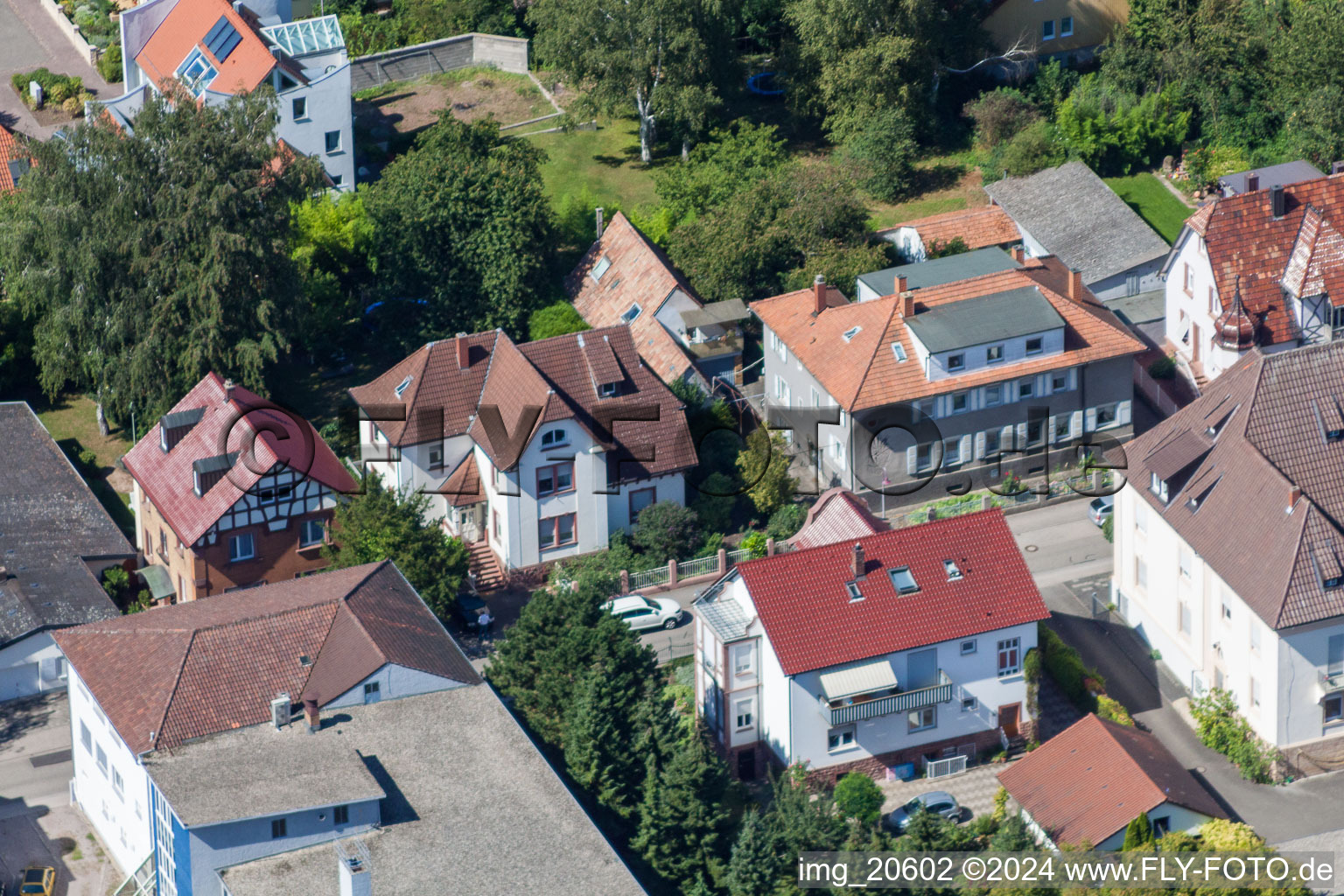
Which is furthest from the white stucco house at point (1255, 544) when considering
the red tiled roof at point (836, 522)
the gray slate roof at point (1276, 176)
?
the gray slate roof at point (1276, 176)

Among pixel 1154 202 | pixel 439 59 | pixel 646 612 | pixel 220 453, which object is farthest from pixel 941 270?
pixel 439 59

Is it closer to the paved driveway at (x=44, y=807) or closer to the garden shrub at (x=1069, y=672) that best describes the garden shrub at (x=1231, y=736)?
the garden shrub at (x=1069, y=672)

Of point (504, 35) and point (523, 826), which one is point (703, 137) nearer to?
point (504, 35)

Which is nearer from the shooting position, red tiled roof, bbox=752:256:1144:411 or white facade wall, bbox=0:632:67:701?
white facade wall, bbox=0:632:67:701

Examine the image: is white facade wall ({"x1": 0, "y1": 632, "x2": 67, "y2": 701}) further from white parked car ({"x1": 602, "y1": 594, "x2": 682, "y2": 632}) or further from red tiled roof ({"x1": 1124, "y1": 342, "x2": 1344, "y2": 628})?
red tiled roof ({"x1": 1124, "y1": 342, "x2": 1344, "y2": 628})

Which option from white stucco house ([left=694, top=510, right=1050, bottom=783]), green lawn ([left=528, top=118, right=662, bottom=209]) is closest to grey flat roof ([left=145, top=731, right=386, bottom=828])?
white stucco house ([left=694, top=510, right=1050, bottom=783])

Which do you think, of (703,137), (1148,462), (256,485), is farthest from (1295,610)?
(703,137)

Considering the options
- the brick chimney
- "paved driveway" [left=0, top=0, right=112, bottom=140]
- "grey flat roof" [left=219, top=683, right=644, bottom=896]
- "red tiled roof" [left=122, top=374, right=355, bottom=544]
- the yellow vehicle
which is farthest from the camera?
"paved driveway" [left=0, top=0, right=112, bottom=140]
